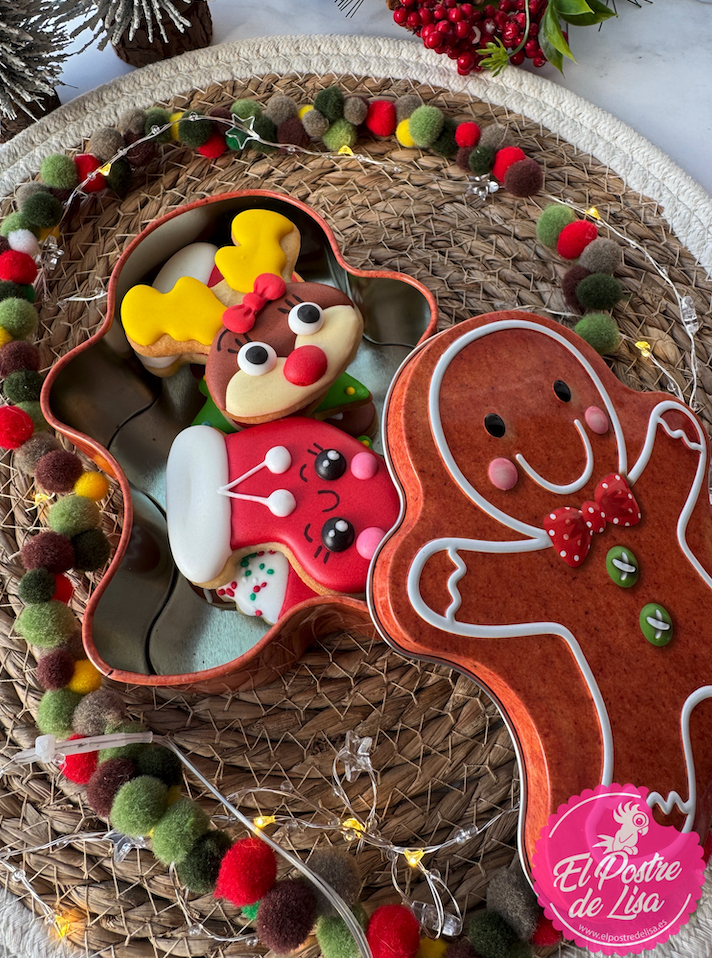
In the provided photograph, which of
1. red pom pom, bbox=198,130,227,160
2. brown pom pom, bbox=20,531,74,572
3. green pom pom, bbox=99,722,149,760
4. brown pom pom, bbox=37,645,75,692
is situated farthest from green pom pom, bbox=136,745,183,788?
red pom pom, bbox=198,130,227,160

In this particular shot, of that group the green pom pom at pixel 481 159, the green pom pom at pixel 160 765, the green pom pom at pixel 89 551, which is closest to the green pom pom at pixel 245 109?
the green pom pom at pixel 481 159

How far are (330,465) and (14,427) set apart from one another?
416mm

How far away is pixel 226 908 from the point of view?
837 mm

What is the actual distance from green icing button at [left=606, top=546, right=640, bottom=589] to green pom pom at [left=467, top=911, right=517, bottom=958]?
355 mm

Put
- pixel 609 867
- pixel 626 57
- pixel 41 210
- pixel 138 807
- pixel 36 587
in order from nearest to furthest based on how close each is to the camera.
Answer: pixel 609 867, pixel 138 807, pixel 36 587, pixel 41 210, pixel 626 57

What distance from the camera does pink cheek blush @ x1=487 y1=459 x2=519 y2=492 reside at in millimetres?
743

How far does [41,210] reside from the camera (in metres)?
1.11

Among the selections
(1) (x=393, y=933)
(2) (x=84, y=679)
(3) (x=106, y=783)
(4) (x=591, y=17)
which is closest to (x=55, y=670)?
(2) (x=84, y=679)

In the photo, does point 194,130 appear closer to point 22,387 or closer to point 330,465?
point 22,387

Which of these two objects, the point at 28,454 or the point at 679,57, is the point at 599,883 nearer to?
the point at 28,454

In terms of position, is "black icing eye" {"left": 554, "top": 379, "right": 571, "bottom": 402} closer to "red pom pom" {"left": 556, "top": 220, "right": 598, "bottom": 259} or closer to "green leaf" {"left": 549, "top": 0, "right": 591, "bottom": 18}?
"red pom pom" {"left": 556, "top": 220, "right": 598, "bottom": 259}

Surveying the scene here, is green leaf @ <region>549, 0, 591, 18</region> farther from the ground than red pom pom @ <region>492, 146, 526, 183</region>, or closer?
farther from the ground

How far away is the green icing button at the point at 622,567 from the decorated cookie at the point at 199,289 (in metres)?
0.52

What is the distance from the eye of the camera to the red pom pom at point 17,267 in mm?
1070
